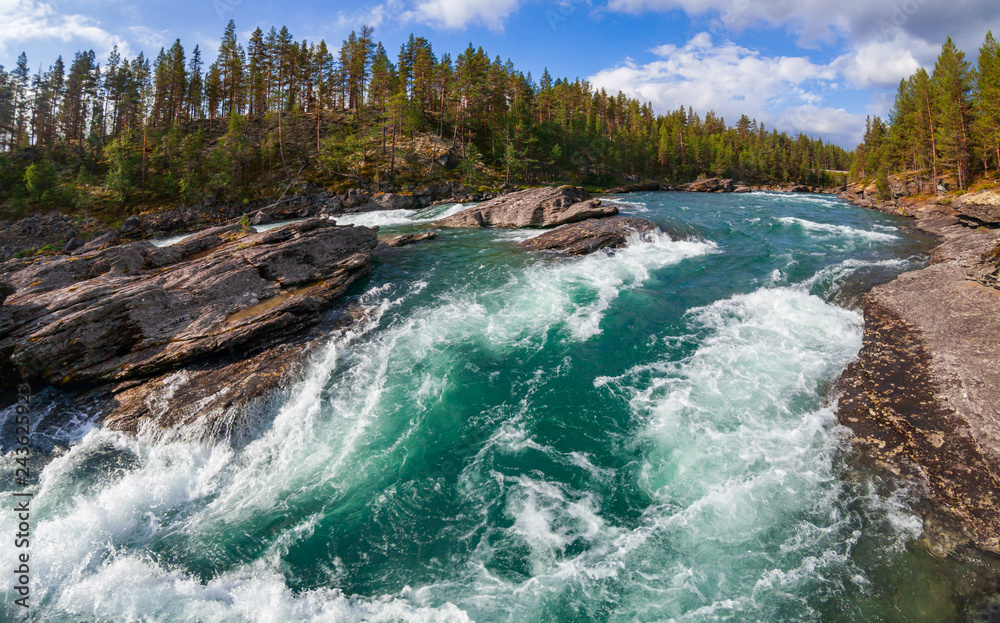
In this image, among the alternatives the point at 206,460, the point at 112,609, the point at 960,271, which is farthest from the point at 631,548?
the point at 960,271

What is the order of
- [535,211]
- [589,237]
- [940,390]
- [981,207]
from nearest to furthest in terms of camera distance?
[940,390] → [589,237] → [981,207] → [535,211]

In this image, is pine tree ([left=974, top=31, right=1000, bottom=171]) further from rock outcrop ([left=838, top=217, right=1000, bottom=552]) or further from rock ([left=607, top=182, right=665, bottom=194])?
rock ([left=607, top=182, right=665, bottom=194])

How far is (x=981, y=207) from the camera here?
30500 millimetres

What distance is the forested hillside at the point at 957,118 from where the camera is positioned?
43.1 metres

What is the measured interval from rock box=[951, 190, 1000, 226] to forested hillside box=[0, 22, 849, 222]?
55.8 metres

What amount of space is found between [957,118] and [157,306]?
Answer: 7805 centimetres

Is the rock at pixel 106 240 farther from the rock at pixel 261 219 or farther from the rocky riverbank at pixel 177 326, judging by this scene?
the rocky riverbank at pixel 177 326

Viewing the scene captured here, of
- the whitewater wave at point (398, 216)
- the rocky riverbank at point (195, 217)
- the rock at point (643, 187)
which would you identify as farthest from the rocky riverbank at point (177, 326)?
the rock at point (643, 187)

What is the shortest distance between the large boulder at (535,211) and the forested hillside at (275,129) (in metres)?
30.0

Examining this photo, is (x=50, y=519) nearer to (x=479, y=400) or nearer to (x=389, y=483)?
(x=389, y=483)

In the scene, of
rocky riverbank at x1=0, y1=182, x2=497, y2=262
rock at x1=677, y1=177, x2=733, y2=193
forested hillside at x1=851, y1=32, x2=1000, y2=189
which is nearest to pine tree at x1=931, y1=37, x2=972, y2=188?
forested hillside at x1=851, y1=32, x2=1000, y2=189

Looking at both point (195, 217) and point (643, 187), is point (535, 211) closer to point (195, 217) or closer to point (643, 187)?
point (195, 217)

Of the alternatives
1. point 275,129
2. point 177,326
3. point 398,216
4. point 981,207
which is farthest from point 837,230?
point 275,129

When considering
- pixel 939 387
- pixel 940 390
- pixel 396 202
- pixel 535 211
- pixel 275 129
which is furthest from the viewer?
pixel 275 129
